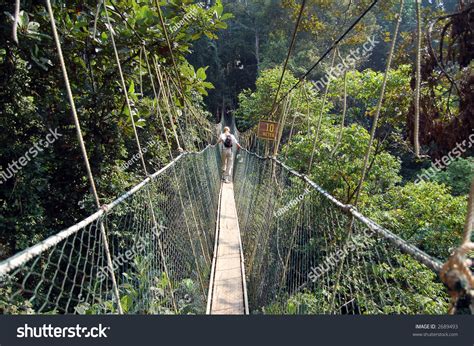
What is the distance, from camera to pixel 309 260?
212 cm

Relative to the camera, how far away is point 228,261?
2.66 metres

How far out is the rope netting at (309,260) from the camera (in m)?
1.51

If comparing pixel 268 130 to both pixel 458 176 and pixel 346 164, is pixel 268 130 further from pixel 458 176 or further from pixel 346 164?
pixel 458 176

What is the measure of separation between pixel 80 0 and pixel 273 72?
6.46 meters

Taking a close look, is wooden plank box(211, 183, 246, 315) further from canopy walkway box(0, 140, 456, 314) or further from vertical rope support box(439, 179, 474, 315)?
vertical rope support box(439, 179, 474, 315)

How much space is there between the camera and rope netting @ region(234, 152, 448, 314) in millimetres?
1512

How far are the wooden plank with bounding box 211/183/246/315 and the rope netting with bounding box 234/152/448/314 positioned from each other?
104 millimetres

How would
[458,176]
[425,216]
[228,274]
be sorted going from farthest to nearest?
[458,176]
[425,216]
[228,274]

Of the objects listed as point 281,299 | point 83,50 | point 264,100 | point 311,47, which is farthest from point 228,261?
point 311,47

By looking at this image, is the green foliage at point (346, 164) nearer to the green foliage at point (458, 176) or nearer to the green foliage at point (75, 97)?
the green foliage at point (75, 97)

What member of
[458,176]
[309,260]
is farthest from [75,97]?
[458,176]

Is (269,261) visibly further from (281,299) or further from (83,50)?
(83,50)

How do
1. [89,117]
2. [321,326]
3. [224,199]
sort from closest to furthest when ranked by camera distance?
[321,326]
[89,117]
[224,199]

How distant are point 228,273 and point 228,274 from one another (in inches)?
0.8
